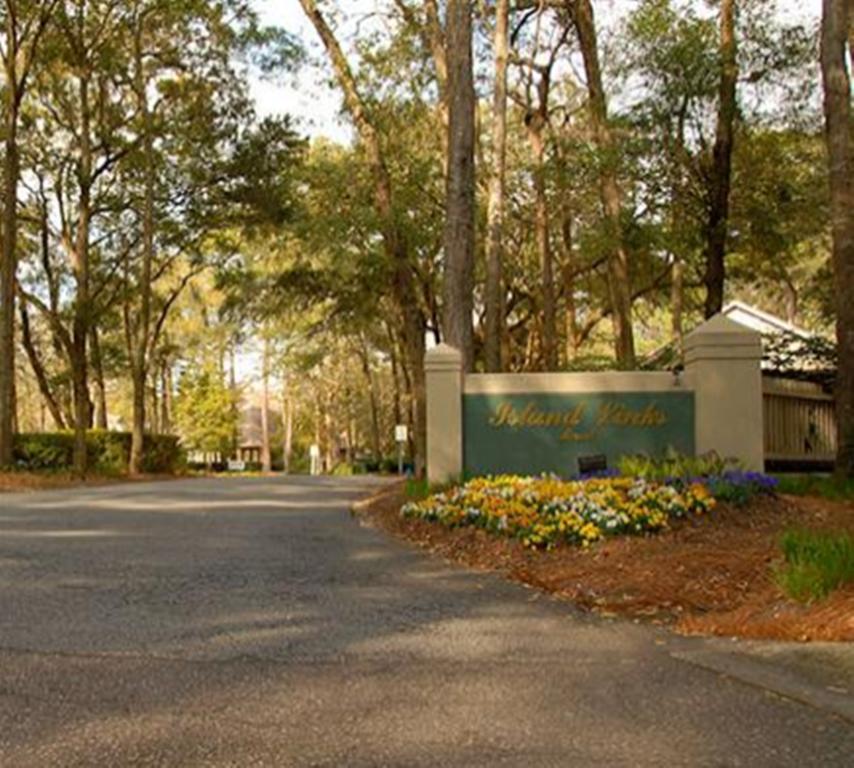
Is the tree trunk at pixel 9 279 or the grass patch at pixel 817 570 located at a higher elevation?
the tree trunk at pixel 9 279

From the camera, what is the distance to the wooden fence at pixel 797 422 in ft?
49.5

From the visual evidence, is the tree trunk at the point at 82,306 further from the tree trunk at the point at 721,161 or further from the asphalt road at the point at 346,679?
the asphalt road at the point at 346,679

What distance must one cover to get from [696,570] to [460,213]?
8.93 m

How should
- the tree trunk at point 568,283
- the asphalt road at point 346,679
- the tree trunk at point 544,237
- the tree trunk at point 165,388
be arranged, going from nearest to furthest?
the asphalt road at point 346,679
the tree trunk at point 544,237
the tree trunk at point 568,283
the tree trunk at point 165,388

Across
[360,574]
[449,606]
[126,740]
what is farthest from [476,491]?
[126,740]

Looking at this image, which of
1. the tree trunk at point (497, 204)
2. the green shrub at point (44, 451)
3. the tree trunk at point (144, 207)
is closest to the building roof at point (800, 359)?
the tree trunk at point (497, 204)

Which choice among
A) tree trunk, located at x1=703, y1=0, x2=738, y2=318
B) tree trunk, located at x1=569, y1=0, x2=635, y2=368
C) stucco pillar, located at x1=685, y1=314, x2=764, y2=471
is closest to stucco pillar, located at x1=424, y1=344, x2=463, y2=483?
stucco pillar, located at x1=685, y1=314, x2=764, y2=471

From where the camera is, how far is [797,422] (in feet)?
50.9

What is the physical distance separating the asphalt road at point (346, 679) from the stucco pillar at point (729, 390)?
17.5 ft

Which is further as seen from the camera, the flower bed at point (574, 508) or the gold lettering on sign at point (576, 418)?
the gold lettering on sign at point (576, 418)

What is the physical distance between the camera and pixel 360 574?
7.84 m

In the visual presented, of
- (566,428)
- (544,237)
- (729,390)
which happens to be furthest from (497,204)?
(729,390)

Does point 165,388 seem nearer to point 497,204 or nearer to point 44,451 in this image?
point 44,451

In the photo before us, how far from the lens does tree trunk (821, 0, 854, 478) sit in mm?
11445
